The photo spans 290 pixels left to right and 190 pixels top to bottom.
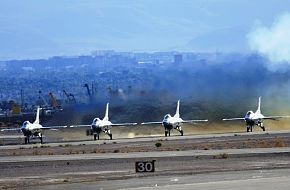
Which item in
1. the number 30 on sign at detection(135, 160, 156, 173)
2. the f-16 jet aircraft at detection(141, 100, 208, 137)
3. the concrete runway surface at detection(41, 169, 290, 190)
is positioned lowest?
the concrete runway surface at detection(41, 169, 290, 190)

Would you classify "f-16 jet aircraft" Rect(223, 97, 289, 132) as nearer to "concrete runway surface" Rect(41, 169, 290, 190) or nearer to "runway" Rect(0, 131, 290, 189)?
"runway" Rect(0, 131, 290, 189)

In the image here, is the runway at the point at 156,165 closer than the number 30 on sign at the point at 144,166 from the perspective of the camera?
Yes

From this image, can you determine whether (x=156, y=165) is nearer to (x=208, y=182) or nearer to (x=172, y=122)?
(x=208, y=182)

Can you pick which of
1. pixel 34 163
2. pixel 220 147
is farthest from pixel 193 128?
pixel 34 163

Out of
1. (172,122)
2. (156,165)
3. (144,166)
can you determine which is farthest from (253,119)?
(144,166)

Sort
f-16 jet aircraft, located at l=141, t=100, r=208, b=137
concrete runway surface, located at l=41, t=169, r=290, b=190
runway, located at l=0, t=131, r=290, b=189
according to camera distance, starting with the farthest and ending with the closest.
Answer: f-16 jet aircraft, located at l=141, t=100, r=208, b=137 < runway, located at l=0, t=131, r=290, b=189 < concrete runway surface, located at l=41, t=169, r=290, b=190

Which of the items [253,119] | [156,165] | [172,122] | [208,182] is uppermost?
[253,119]

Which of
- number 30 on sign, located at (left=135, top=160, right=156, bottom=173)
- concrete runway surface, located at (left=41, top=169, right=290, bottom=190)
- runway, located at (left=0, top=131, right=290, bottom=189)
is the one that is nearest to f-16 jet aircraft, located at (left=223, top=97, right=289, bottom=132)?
runway, located at (left=0, top=131, right=290, bottom=189)

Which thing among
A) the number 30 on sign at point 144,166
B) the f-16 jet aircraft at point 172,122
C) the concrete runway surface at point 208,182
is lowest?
the concrete runway surface at point 208,182

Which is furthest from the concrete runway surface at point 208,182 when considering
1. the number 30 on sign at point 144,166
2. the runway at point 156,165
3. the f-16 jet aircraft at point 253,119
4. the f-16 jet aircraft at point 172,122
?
the f-16 jet aircraft at point 253,119

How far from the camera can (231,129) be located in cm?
13012

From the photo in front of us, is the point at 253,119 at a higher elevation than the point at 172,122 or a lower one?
higher

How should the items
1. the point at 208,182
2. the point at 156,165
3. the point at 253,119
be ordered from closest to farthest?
the point at 208,182 → the point at 156,165 → the point at 253,119

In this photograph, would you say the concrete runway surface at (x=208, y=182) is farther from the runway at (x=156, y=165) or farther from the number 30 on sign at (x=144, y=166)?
the number 30 on sign at (x=144, y=166)
